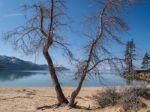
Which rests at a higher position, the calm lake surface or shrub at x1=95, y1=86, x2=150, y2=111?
the calm lake surface

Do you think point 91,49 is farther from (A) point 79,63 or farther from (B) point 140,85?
(B) point 140,85

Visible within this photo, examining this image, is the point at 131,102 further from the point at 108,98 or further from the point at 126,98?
the point at 108,98

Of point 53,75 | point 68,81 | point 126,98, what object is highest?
point 68,81

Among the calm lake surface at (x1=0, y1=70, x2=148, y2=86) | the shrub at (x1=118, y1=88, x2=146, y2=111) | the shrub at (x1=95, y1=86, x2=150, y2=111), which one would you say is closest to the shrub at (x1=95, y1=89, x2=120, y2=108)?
the shrub at (x1=95, y1=86, x2=150, y2=111)

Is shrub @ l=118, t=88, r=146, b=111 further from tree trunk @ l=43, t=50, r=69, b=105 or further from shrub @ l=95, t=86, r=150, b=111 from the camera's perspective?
tree trunk @ l=43, t=50, r=69, b=105

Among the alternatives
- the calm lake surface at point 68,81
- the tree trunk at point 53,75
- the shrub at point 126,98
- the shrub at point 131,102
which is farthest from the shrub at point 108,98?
the tree trunk at point 53,75

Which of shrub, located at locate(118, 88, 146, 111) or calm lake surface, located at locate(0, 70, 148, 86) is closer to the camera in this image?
shrub, located at locate(118, 88, 146, 111)

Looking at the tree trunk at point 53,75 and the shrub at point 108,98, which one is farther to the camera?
the tree trunk at point 53,75

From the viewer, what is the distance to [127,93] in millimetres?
13375

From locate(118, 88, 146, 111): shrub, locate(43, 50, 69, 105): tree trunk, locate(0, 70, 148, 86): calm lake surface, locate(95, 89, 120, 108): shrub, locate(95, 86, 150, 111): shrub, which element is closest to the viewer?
locate(118, 88, 146, 111): shrub

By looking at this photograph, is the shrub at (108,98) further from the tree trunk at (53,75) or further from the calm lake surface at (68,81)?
the tree trunk at (53,75)

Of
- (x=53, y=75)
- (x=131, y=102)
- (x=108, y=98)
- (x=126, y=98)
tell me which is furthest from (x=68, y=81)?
(x=131, y=102)

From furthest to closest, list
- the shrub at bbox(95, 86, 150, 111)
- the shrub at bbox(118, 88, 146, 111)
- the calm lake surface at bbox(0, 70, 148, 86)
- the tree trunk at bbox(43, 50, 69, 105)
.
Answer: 1. the tree trunk at bbox(43, 50, 69, 105)
2. the calm lake surface at bbox(0, 70, 148, 86)
3. the shrub at bbox(95, 86, 150, 111)
4. the shrub at bbox(118, 88, 146, 111)

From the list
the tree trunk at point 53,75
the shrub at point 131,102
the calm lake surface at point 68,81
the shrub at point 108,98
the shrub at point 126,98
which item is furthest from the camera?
the tree trunk at point 53,75
